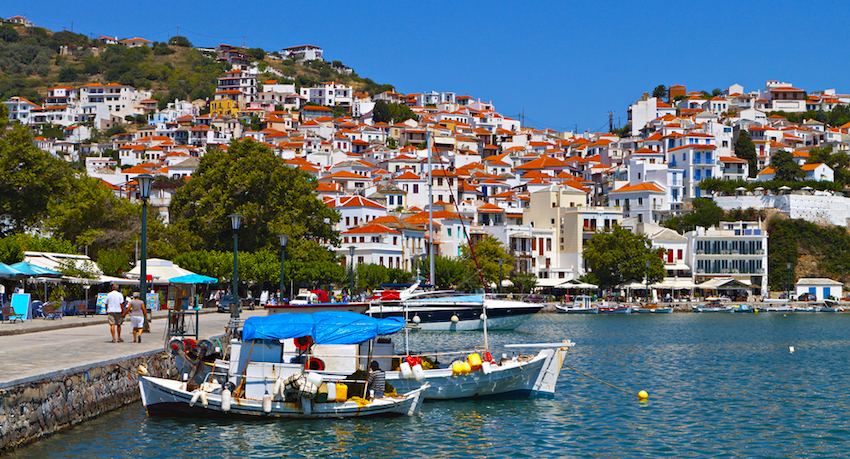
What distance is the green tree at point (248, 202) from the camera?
5438 cm

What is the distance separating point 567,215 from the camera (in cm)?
8731

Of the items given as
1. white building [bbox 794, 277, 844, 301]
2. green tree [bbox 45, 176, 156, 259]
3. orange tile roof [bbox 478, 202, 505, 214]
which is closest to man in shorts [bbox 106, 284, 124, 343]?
green tree [bbox 45, 176, 156, 259]

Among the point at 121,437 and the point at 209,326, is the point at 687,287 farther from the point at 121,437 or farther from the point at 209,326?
the point at 121,437

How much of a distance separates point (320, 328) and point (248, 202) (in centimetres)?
3825

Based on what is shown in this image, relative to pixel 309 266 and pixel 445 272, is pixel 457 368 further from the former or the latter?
pixel 445 272

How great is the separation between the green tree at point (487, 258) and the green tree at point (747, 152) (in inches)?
2031

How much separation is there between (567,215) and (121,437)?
74.6 m

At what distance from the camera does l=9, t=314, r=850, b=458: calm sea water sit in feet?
49.9

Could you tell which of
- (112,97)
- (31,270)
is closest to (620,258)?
(31,270)

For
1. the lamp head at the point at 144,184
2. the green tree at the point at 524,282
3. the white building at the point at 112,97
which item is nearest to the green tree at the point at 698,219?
the green tree at the point at 524,282

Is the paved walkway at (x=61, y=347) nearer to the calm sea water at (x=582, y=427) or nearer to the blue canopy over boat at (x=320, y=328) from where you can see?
the calm sea water at (x=582, y=427)

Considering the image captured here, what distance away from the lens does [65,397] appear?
15133mm

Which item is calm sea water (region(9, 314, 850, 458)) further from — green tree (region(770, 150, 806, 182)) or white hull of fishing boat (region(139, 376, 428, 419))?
green tree (region(770, 150, 806, 182))

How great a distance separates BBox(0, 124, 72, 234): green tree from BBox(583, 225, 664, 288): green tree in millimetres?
49975
